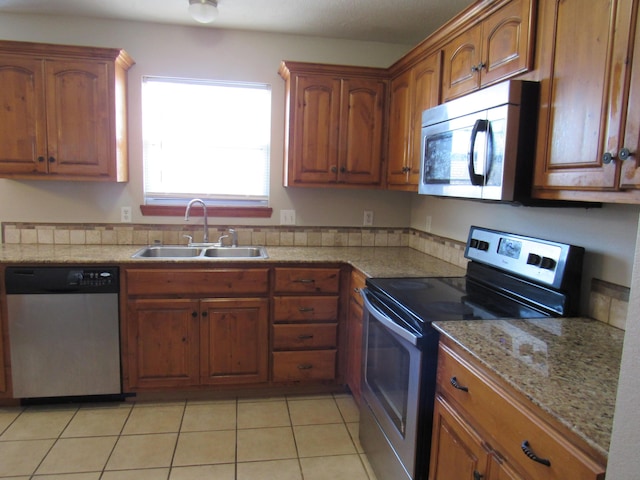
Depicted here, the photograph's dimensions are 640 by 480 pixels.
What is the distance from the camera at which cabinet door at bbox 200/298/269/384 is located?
109 inches

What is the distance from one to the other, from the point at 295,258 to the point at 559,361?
1.78 m

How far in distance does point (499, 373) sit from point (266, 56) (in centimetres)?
275

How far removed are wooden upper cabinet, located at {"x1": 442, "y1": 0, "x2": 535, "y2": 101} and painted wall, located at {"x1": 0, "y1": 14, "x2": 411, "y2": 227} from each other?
1244 mm

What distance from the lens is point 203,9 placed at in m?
2.65

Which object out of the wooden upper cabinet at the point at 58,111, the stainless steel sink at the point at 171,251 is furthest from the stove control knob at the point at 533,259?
the wooden upper cabinet at the point at 58,111

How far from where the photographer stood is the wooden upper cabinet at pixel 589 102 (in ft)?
4.11

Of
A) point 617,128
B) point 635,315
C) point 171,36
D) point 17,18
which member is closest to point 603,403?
point 635,315

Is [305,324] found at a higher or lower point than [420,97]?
lower

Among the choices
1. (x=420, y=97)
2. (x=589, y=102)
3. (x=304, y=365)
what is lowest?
(x=304, y=365)

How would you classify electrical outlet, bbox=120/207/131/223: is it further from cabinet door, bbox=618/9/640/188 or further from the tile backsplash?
cabinet door, bbox=618/9/640/188

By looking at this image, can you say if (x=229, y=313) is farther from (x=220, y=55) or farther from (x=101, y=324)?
(x=220, y=55)

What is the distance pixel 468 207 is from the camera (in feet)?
8.87

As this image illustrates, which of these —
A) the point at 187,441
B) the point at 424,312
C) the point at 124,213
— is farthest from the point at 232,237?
the point at 424,312

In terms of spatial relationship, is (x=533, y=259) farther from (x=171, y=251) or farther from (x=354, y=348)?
(x=171, y=251)
